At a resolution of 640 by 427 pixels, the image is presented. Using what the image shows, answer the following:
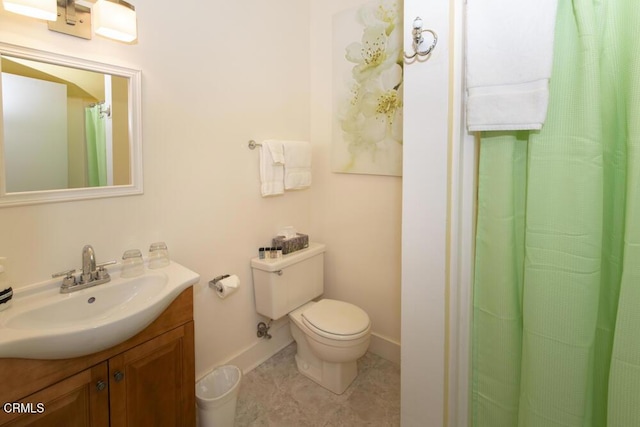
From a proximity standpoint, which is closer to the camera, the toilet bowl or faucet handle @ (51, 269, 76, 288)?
faucet handle @ (51, 269, 76, 288)

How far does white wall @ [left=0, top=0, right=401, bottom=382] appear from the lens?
1.29 meters

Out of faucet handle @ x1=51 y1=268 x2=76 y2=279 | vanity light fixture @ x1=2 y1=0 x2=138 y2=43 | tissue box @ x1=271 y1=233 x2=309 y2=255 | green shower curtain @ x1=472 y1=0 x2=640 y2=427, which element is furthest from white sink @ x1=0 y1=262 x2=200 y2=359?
green shower curtain @ x1=472 y1=0 x2=640 y2=427

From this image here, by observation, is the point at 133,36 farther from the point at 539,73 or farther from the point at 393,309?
the point at 393,309

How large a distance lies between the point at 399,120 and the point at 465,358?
52.7 inches

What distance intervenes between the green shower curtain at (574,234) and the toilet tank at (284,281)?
3.91 feet

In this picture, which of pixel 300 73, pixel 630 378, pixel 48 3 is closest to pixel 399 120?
pixel 300 73

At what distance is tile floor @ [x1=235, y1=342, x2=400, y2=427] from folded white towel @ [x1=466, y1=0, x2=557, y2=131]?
155 cm

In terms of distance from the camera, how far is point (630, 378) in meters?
0.85

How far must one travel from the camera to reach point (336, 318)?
6.10ft

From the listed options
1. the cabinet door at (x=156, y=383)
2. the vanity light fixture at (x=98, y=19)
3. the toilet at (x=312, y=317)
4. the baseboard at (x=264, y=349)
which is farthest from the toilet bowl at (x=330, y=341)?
the vanity light fixture at (x=98, y=19)

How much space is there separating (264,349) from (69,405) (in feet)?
4.09

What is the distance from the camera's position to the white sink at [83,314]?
0.90 meters

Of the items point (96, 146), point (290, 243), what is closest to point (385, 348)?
point (290, 243)

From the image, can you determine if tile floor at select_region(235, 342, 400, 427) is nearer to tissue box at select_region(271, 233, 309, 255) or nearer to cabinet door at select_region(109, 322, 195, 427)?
cabinet door at select_region(109, 322, 195, 427)
